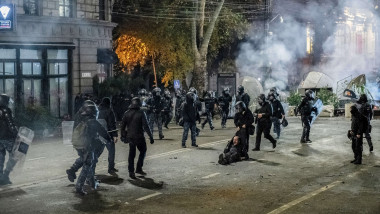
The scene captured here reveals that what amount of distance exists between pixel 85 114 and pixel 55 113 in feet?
54.6

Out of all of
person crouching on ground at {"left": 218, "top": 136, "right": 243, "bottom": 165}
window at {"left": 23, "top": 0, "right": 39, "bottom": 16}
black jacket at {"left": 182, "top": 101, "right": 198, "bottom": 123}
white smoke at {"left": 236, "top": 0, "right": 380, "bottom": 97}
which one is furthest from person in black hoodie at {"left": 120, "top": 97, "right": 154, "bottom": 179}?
white smoke at {"left": 236, "top": 0, "right": 380, "bottom": 97}

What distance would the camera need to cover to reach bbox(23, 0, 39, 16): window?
2553 centimetres

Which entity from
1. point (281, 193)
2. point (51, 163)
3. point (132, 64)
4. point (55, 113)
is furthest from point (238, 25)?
point (281, 193)

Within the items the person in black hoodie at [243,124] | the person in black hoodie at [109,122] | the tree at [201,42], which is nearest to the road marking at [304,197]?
the person in black hoodie at [243,124]

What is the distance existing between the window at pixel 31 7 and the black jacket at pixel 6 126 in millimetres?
14267

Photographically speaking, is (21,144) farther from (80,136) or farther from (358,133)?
(358,133)

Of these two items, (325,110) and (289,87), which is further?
(289,87)

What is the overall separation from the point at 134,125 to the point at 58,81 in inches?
604

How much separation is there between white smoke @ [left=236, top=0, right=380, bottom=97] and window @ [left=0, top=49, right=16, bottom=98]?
23.2 meters

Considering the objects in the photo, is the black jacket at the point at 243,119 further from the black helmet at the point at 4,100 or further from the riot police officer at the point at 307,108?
the black helmet at the point at 4,100

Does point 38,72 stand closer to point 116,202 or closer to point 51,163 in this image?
point 51,163

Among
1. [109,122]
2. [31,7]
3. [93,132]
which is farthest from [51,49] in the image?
[93,132]

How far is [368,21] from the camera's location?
2469 inches

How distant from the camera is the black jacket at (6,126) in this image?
39.8 feet
